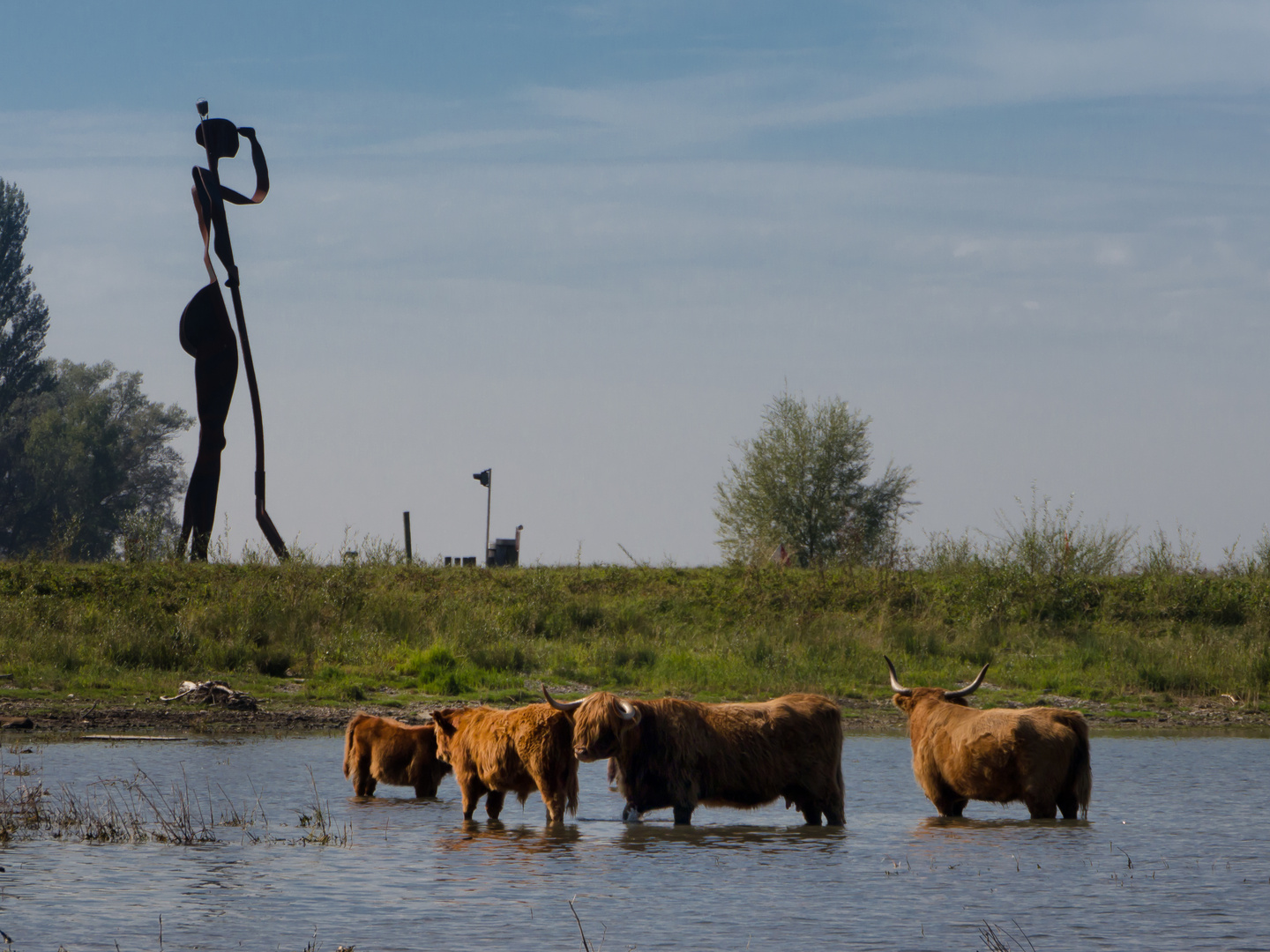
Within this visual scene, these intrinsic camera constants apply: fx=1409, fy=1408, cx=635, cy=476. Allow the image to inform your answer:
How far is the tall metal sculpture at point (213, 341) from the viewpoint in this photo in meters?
27.4

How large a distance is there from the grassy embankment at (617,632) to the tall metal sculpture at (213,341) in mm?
2844

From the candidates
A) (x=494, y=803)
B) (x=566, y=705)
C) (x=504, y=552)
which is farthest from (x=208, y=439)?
(x=566, y=705)

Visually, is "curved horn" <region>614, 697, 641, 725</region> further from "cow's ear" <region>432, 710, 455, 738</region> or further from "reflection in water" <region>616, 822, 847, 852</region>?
"cow's ear" <region>432, 710, 455, 738</region>

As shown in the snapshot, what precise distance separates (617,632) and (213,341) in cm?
1075

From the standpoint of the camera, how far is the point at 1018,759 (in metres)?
10.3

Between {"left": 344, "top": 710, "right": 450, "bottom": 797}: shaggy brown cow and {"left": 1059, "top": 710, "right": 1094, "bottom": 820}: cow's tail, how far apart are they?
5073 millimetres

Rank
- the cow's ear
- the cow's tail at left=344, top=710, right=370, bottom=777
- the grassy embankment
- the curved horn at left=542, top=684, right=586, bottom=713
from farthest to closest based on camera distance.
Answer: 1. the grassy embankment
2. the cow's tail at left=344, top=710, right=370, bottom=777
3. the cow's ear
4. the curved horn at left=542, top=684, right=586, bottom=713

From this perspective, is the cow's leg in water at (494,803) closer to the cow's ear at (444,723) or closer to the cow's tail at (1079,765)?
the cow's ear at (444,723)

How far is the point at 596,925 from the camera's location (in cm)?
729

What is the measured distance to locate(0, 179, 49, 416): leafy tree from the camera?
61844 mm

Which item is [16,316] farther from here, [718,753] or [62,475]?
[718,753]

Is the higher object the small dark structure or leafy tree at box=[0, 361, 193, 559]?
leafy tree at box=[0, 361, 193, 559]

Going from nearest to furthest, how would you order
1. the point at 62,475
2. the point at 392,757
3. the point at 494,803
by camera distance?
the point at 494,803 → the point at 392,757 → the point at 62,475

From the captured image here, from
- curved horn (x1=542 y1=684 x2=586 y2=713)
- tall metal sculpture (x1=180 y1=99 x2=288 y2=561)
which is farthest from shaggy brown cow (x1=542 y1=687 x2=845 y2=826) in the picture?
tall metal sculpture (x1=180 y1=99 x2=288 y2=561)
